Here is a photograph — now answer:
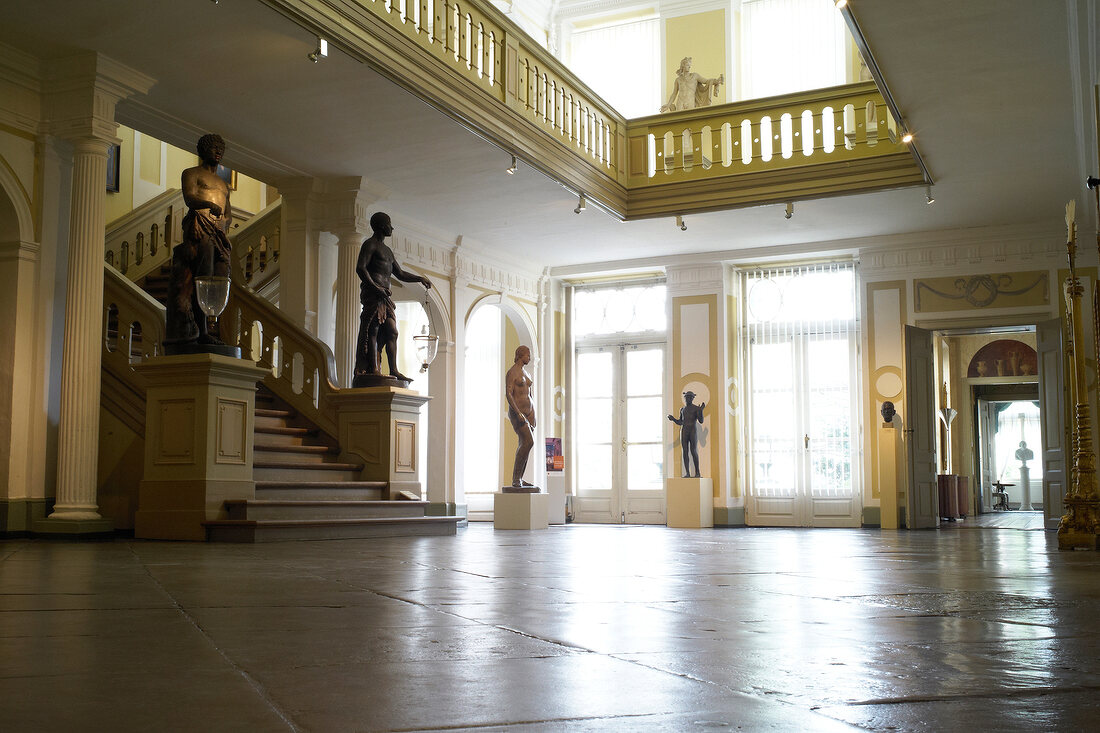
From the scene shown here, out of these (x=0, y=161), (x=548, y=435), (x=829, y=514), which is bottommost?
(x=829, y=514)

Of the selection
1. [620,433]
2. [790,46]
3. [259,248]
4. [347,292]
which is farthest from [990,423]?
[259,248]

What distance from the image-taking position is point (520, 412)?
1279cm

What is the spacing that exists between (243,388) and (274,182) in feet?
15.3

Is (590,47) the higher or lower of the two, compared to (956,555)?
higher

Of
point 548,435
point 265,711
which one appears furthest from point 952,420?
point 265,711

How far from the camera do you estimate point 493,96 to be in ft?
33.4

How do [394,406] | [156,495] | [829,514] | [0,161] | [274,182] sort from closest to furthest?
[156,495] → [0,161] → [394,406] → [274,182] → [829,514]

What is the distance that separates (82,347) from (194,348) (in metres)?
1.21

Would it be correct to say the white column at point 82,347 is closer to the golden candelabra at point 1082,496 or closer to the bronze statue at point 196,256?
the bronze statue at point 196,256

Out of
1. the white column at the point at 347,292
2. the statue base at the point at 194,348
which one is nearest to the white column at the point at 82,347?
Answer: the statue base at the point at 194,348

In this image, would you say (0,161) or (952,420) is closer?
(0,161)

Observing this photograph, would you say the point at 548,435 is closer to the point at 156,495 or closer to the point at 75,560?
the point at 156,495

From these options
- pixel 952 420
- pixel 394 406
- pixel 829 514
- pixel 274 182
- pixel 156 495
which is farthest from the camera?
pixel 952 420

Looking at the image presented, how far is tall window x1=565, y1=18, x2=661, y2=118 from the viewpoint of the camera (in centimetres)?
1681
